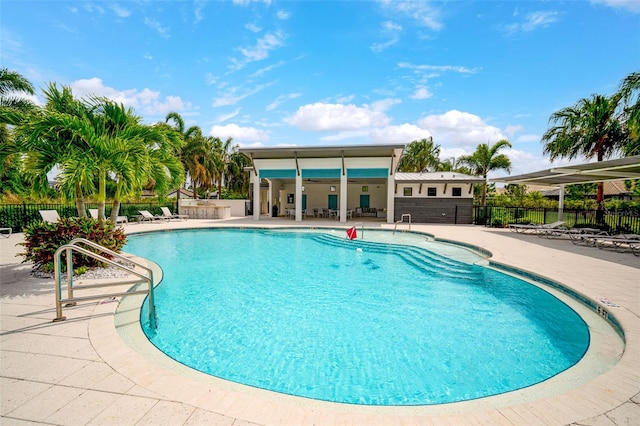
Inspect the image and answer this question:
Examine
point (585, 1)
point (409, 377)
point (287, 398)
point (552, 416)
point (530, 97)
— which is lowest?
point (409, 377)

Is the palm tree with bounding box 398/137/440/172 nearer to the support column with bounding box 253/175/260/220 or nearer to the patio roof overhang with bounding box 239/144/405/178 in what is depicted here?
the patio roof overhang with bounding box 239/144/405/178

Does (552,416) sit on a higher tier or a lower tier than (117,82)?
lower

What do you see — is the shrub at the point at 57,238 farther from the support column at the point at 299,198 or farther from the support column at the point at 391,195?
the support column at the point at 391,195

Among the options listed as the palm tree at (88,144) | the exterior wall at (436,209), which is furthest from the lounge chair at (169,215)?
the exterior wall at (436,209)

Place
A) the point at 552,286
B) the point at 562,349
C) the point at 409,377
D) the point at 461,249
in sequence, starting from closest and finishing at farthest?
the point at 409,377 → the point at 562,349 → the point at 552,286 → the point at 461,249

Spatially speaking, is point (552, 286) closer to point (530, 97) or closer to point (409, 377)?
point (409, 377)

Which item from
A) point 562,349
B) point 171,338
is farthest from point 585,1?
point 171,338

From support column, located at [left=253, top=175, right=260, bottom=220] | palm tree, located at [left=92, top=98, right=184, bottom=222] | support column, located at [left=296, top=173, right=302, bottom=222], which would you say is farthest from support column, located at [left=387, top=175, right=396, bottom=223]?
palm tree, located at [left=92, top=98, right=184, bottom=222]

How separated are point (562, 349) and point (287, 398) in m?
3.86

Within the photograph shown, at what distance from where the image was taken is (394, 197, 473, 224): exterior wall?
739 inches

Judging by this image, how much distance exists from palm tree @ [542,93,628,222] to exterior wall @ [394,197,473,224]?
579cm

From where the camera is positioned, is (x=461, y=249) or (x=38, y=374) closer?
(x=38, y=374)

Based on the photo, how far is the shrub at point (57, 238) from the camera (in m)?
5.69

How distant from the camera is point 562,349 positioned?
3803 millimetres
